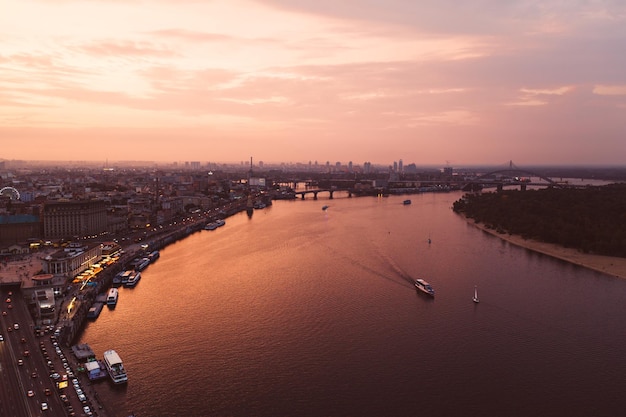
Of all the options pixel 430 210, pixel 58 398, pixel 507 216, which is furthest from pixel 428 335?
pixel 430 210

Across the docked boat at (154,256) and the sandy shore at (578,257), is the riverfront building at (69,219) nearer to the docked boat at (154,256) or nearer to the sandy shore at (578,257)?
the docked boat at (154,256)

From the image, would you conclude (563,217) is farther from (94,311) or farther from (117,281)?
(94,311)

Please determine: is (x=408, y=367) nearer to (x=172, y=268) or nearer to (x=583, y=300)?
(x=583, y=300)

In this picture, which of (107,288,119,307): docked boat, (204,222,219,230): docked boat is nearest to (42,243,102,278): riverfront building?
(107,288,119,307): docked boat

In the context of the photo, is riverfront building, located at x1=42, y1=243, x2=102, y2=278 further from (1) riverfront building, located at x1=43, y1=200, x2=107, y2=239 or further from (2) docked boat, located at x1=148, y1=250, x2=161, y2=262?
(1) riverfront building, located at x1=43, y1=200, x2=107, y2=239

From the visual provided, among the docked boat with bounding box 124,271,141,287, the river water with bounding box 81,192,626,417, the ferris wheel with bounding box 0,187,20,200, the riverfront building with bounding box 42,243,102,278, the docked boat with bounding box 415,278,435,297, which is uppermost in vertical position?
the ferris wheel with bounding box 0,187,20,200

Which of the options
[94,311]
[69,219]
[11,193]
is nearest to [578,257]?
[94,311]
